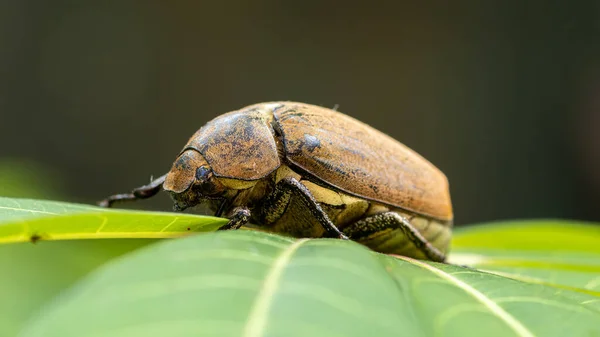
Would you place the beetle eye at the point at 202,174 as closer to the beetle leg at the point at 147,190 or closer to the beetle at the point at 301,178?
the beetle at the point at 301,178

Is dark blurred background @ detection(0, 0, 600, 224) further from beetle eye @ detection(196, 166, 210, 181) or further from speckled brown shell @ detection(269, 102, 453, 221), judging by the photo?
beetle eye @ detection(196, 166, 210, 181)

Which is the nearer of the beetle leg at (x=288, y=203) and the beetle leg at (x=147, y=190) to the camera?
the beetle leg at (x=288, y=203)

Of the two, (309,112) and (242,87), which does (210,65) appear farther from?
(309,112)

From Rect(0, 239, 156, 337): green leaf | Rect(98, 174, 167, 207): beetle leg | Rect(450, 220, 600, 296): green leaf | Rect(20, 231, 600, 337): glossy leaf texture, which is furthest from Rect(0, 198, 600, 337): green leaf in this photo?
Rect(0, 239, 156, 337): green leaf

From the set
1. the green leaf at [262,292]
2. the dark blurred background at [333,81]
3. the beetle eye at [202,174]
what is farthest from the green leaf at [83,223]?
the dark blurred background at [333,81]

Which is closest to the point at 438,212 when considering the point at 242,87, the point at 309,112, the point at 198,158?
the point at 309,112

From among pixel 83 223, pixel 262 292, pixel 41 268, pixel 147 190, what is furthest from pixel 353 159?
pixel 41 268
